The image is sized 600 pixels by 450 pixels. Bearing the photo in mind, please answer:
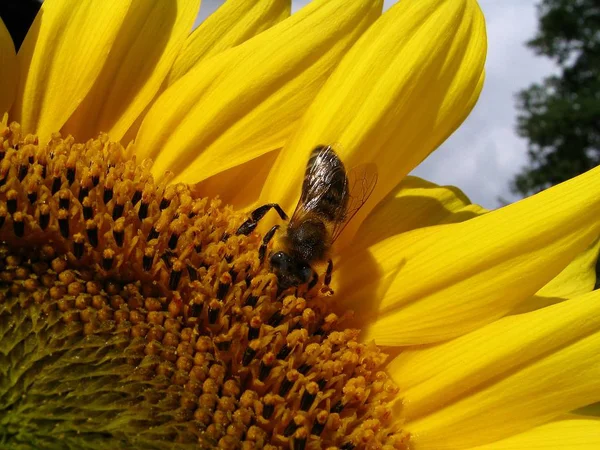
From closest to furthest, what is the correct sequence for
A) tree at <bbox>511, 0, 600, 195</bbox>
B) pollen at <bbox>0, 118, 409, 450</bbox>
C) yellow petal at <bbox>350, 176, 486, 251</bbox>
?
1. pollen at <bbox>0, 118, 409, 450</bbox>
2. yellow petal at <bbox>350, 176, 486, 251</bbox>
3. tree at <bbox>511, 0, 600, 195</bbox>

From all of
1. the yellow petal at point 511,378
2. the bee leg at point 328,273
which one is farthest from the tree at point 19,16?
the yellow petal at point 511,378

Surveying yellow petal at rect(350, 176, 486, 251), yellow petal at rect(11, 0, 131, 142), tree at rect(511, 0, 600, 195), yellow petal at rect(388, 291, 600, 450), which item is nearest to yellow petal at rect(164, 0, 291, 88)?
yellow petal at rect(11, 0, 131, 142)

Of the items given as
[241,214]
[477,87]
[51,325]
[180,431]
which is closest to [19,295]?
[51,325]

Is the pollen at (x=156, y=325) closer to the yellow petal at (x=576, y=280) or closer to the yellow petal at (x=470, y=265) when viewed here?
the yellow petal at (x=470, y=265)

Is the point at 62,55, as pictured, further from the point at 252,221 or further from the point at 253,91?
the point at 252,221

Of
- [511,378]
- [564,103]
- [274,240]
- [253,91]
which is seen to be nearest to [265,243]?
[274,240]

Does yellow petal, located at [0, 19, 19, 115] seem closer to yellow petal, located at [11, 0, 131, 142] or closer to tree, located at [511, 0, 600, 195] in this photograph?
yellow petal, located at [11, 0, 131, 142]
